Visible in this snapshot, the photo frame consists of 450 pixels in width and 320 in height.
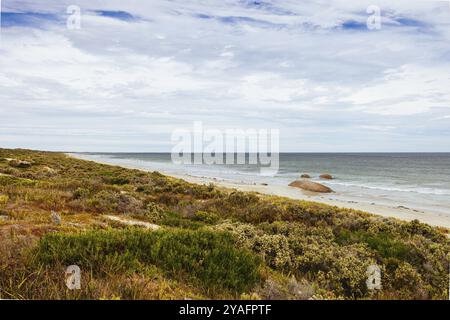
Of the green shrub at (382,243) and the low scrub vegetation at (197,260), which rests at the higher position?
the low scrub vegetation at (197,260)

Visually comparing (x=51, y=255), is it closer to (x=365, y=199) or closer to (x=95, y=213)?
(x=95, y=213)

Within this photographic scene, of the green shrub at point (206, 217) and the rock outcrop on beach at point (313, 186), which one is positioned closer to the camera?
the green shrub at point (206, 217)

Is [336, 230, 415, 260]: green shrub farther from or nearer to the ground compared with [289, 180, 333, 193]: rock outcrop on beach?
farther from the ground

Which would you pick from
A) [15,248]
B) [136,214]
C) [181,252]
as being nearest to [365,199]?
[136,214]

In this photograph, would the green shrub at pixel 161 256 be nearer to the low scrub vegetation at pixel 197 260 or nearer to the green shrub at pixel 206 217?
the low scrub vegetation at pixel 197 260

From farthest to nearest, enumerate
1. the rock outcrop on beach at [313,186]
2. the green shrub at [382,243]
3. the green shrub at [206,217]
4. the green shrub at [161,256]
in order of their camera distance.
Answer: the rock outcrop on beach at [313,186] → the green shrub at [206,217] → the green shrub at [382,243] → the green shrub at [161,256]

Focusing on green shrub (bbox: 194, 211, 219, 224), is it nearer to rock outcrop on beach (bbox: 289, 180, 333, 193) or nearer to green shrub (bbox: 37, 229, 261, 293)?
green shrub (bbox: 37, 229, 261, 293)

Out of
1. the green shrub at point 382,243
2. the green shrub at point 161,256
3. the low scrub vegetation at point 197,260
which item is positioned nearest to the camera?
the low scrub vegetation at point 197,260

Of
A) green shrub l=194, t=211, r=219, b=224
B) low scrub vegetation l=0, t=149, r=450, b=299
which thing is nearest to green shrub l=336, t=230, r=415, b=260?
low scrub vegetation l=0, t=149, r=450, b=299

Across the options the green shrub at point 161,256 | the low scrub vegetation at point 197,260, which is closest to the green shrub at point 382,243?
the low scrub vegetation at point 197,260

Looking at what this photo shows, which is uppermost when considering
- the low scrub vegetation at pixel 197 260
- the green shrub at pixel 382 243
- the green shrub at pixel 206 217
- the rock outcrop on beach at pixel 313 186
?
the low scrub vegetation at pixel 197 260

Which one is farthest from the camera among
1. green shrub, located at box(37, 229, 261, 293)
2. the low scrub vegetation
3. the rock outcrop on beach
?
the rock outcrop on beach
